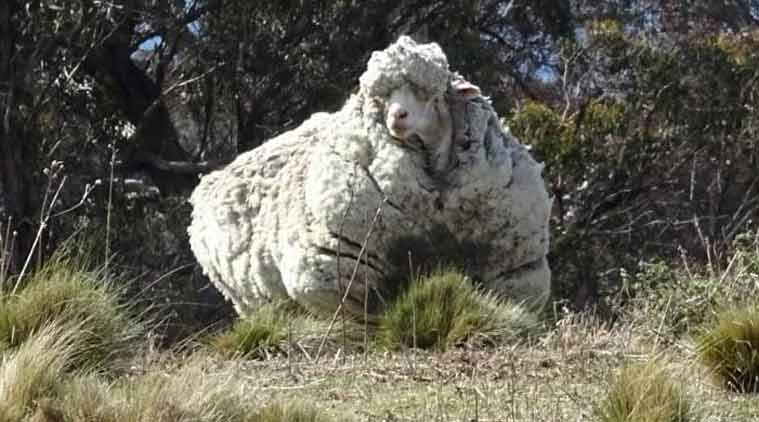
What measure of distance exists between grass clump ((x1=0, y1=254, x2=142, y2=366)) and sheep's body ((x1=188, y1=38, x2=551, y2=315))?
5.63 feet

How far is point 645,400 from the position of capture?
523 cm

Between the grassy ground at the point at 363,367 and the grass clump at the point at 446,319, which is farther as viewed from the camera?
the grass clump at the point at 446,319

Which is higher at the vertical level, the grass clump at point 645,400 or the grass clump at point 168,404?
the grass clump at point 168,404

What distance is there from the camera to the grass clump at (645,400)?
17.0 ft

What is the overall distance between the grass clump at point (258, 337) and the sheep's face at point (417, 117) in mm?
1065

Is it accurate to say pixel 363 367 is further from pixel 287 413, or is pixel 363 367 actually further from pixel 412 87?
pixel 412 87

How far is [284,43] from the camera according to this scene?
1800 cm

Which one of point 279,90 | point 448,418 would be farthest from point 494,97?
point 448,418

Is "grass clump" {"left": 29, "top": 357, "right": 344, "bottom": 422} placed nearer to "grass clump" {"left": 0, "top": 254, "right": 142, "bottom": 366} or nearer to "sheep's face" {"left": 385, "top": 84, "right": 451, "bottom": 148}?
"grass clump" {"left": 0, "top": 254, "right": 142, "bottom": 366}

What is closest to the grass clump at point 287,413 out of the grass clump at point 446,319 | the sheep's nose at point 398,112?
the grass clump at point 446,319

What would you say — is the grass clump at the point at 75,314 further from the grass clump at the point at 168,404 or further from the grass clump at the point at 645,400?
the grass clump at the point at 645,400

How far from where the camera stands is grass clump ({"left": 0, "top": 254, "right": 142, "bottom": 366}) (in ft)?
20.6

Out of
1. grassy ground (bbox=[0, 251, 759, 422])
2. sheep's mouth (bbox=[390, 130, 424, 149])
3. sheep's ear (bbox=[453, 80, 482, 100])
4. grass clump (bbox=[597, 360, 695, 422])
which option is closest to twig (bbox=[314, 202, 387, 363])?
grassy ground (bbox=[0, 251, 759, 422])

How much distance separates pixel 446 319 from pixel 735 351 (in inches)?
63.2
